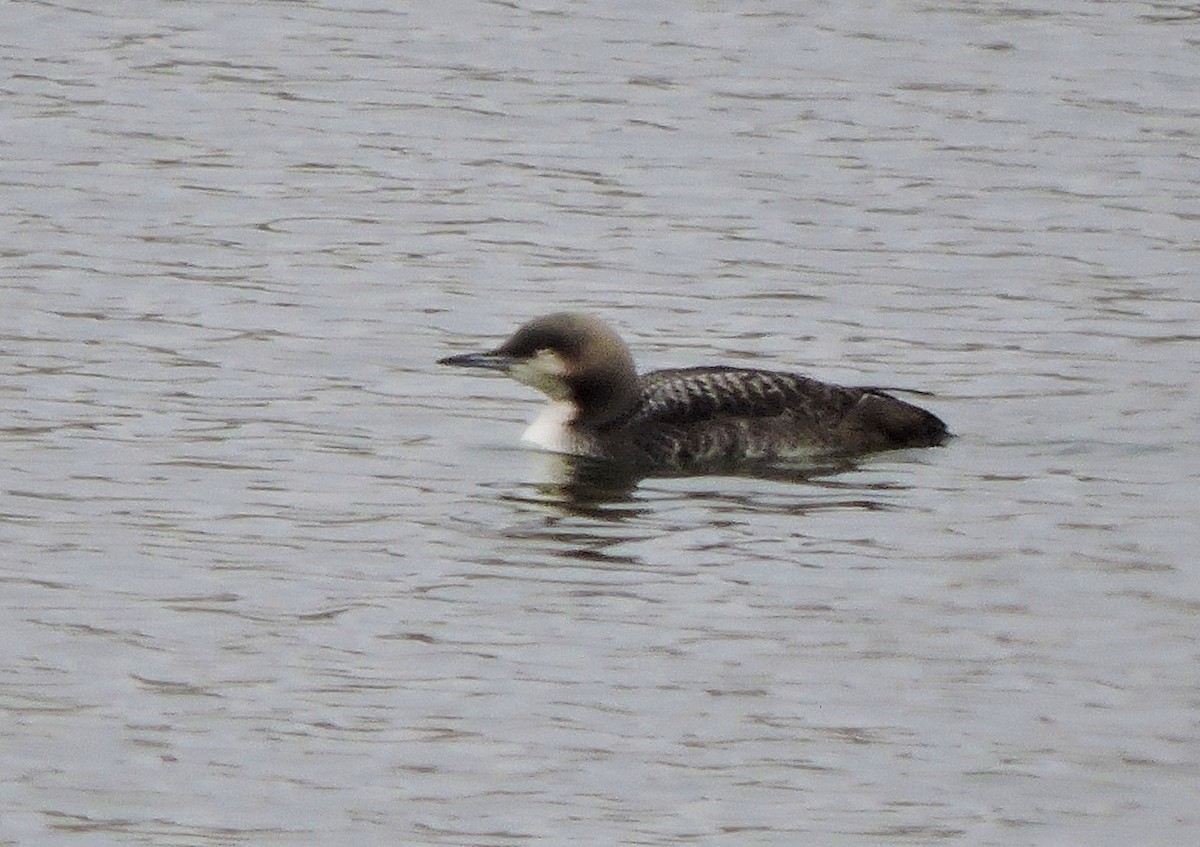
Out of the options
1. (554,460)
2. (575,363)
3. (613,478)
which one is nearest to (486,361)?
(575,363)

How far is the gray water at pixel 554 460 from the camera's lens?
7828 millimetres

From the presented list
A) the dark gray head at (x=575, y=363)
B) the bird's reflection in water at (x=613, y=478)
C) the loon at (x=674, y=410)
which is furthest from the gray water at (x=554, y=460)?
the dark gray head at (x=575, y=363)

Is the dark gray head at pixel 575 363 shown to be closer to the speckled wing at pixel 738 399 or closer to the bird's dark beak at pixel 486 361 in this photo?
the bird's dark beak at pixel 486 361

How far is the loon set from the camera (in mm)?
11617

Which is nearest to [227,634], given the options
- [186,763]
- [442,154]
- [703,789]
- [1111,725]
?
[186,763]

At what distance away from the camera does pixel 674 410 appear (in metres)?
11.6

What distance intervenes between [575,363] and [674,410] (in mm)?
448

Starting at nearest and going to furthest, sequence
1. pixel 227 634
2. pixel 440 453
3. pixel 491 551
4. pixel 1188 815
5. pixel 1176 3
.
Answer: pixel 1188 815 < pixel 227 634 < pixel 491 551 < pixel 440 453 < pixel 1176 3

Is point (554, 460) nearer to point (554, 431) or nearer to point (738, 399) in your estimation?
point (554, 431)

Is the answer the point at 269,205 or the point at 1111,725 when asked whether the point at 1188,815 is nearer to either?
the point at 1111,725

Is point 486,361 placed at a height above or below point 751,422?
above

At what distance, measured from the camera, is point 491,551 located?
33.2 feet

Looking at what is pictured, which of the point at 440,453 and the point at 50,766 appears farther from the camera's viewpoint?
the point at 440,453

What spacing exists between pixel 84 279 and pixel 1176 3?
1019 cm
